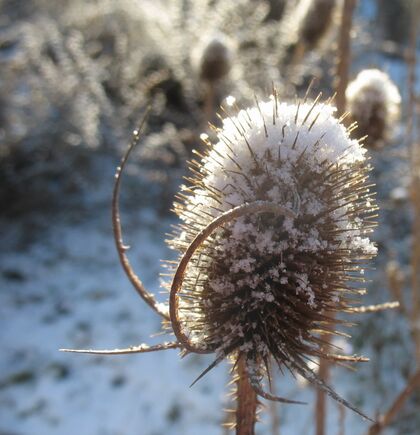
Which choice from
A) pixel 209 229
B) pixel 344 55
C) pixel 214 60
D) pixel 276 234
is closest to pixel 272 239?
pixel 276 234

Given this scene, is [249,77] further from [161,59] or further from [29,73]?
[29,73]

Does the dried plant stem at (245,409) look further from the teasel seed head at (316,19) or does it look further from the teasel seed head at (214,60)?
the teasel seed head at (214,60)

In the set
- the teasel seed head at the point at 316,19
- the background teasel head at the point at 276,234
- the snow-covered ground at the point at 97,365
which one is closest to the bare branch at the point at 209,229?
the background teasel head at the point at 276,234

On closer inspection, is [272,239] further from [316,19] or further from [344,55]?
[316,19]

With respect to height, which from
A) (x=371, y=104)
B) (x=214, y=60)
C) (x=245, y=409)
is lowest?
(x=245, y=409)

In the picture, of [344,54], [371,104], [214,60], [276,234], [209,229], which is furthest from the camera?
[214,60]

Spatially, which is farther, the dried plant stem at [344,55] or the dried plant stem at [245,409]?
the dried plant stem at [344,55]

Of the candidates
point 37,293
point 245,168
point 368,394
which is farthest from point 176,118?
point 245,168
